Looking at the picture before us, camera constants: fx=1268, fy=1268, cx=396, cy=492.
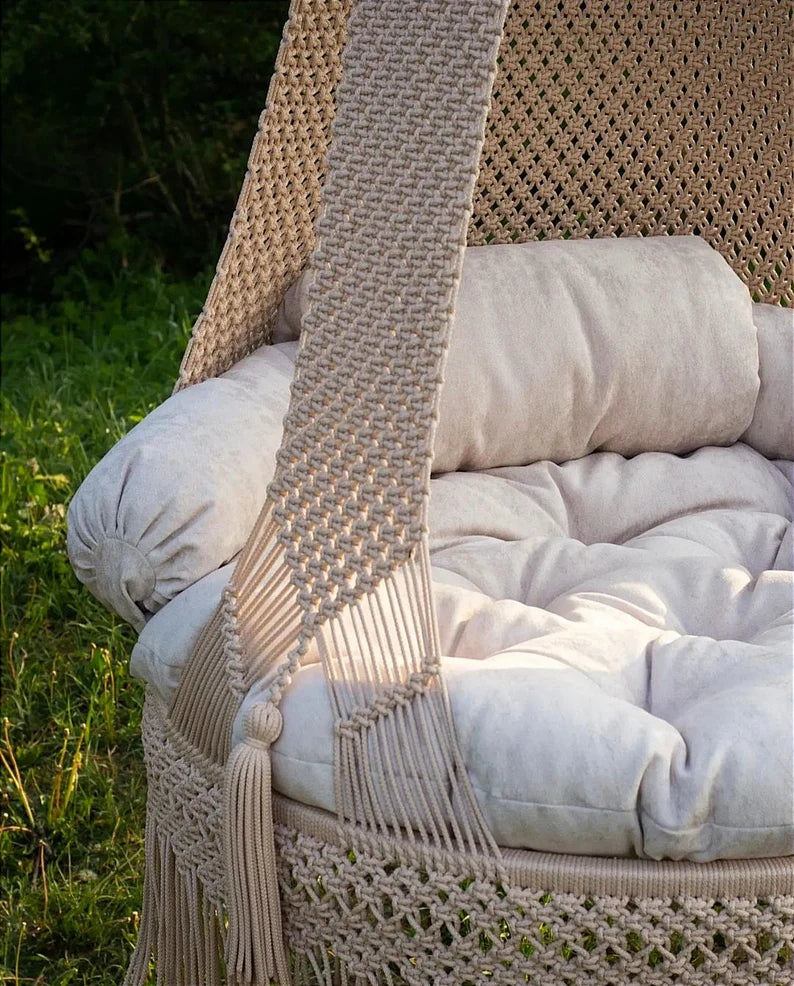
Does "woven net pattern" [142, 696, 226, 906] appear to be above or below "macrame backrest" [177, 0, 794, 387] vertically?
below

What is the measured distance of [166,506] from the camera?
143 centimetres

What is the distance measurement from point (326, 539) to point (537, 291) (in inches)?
33.7

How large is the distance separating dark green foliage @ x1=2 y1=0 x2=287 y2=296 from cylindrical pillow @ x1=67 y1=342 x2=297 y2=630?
298cm

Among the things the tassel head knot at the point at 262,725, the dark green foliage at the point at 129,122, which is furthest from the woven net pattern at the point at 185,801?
the dark green foliage at the point at 129,122

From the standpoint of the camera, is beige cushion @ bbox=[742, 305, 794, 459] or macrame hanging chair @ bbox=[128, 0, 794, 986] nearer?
macrame hanging chair @ bbox=[128, 0, 794, 986]

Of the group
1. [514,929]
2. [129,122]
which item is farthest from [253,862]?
[129,122]

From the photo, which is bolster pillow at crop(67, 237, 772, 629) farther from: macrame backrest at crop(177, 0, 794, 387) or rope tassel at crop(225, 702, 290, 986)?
rope tassel at crop(225, 702, 290, 986)

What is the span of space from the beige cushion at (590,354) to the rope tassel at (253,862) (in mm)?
737

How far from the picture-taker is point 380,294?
1191 millimetres

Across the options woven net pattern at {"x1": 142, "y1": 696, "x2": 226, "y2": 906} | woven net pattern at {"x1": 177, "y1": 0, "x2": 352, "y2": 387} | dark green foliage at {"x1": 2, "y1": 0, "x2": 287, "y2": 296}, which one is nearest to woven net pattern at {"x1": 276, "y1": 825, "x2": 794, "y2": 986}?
woven net pattern at {"x1": 142, "y1": 696, "x2": 226, "y2": 906}

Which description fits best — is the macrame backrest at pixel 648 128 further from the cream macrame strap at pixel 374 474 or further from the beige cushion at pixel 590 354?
the cream macrame strap at pixel 374 474

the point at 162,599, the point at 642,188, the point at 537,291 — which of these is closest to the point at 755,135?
the point at 642,188

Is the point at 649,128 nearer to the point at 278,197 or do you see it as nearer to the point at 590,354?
the point at 590,354

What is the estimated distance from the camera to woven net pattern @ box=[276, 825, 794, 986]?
1.08m
